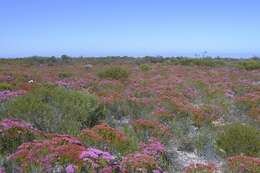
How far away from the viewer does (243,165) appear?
7.50 meters

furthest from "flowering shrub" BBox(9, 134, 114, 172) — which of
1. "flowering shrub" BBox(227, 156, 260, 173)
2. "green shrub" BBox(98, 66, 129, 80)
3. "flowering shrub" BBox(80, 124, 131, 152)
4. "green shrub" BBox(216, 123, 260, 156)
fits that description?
"green shrub" BBox(98, 66, 129, 80)

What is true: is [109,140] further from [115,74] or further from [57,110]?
[115,74]

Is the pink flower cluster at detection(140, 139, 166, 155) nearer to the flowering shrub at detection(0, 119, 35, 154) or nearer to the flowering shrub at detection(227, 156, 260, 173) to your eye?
the flowering shrub at detection(227, 156, 260, 173)

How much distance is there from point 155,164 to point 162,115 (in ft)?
18.6

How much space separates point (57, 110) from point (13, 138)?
3332 mm

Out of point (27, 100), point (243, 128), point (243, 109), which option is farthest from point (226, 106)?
point (27, 100)

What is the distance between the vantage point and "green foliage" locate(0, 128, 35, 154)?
8.81 m

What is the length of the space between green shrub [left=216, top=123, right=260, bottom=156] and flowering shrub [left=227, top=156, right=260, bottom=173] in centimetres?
199

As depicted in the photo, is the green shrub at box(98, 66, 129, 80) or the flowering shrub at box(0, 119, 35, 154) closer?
the flowering shrub at box(0, 119, 35, 154)

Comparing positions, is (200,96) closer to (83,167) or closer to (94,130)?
(94,130)

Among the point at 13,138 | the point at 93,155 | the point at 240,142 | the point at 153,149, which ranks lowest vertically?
the point at 240,142

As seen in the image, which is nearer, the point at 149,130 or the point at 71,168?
the point at 71,168

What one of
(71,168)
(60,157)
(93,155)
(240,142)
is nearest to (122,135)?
(93,155)

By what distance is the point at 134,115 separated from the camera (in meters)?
14.3
